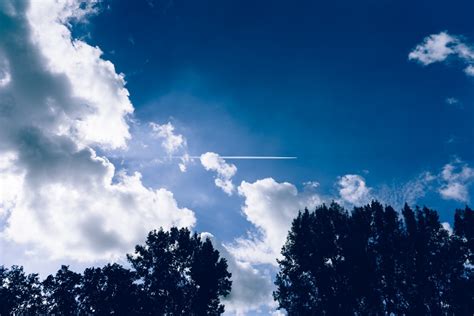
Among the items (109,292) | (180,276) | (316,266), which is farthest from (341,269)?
(109,292)

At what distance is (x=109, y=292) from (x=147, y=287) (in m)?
10.8

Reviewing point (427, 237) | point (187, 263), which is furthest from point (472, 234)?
point (187, 263)

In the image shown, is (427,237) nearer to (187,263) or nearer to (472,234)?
(472,234)

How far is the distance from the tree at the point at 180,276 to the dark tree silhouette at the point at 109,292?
11.6ft

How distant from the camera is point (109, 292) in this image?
5034 cm

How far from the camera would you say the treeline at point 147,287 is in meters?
42.3

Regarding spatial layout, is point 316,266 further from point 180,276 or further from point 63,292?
point 63,292

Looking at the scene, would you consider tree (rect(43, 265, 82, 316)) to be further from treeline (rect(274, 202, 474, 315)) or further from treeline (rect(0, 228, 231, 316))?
treeline (rect(274, 202, 474, 315))

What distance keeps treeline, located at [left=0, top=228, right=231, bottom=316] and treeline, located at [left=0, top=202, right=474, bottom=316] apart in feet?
0.43

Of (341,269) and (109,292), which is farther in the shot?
(109,292)

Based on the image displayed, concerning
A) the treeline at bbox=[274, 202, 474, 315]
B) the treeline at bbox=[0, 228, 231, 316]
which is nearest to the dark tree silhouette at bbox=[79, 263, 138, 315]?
the treeline at bbox=[0, 228, 231, 316]

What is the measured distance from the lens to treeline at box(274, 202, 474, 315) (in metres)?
34.0

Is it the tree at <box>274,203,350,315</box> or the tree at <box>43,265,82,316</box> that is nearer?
the tree at <box>274,203,350,315</box>

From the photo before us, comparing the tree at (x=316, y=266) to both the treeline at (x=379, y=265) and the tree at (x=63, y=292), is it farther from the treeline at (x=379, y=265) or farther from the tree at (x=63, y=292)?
the tree at (x=63, y=292)
